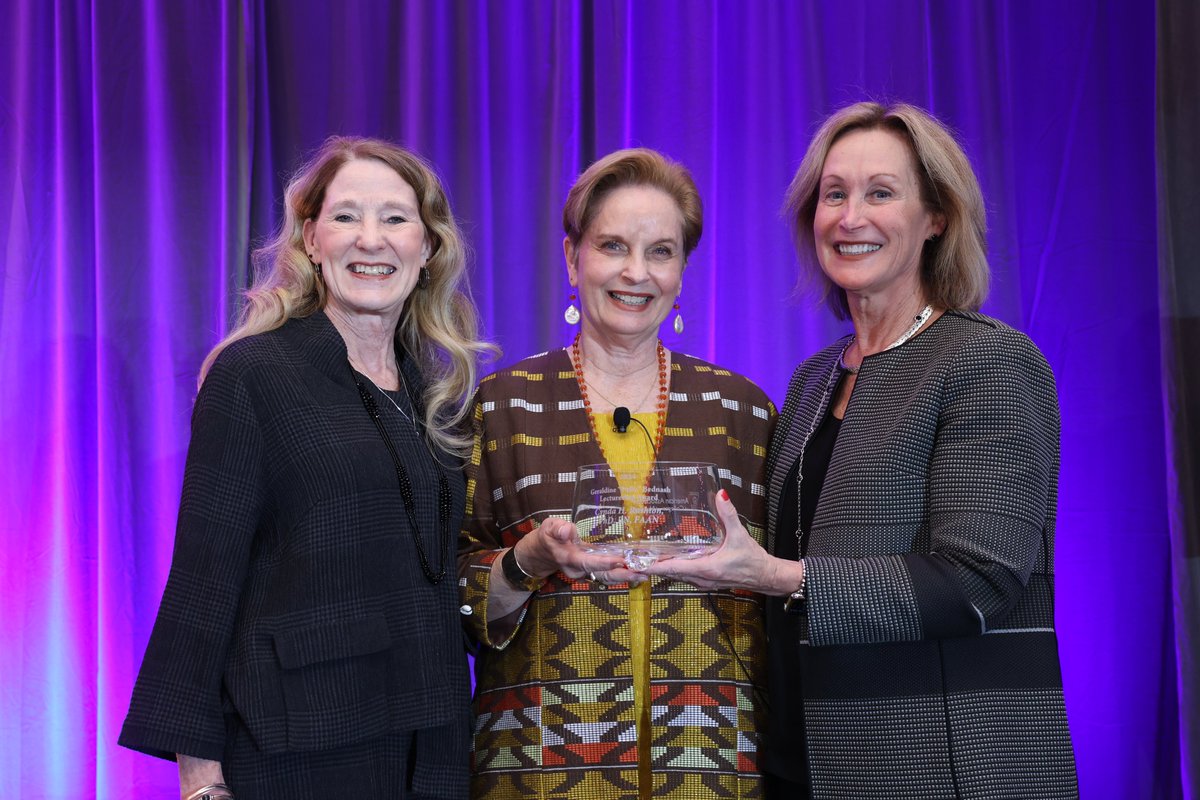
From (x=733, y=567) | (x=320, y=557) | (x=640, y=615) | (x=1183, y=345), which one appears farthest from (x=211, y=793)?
(x=1183, y=345)

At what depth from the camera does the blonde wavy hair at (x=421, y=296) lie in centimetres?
220

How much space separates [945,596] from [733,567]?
33 cm

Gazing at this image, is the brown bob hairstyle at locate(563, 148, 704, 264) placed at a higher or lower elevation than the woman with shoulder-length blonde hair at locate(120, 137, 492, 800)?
higher

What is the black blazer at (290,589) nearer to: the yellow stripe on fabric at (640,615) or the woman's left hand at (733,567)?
the yellow stripe on fabric at (640,615)

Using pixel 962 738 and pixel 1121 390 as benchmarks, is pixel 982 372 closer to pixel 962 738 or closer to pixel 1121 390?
pixel 962 738

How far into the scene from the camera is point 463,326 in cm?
247

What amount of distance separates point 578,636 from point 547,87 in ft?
7.15

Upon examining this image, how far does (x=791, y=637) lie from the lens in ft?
6.91

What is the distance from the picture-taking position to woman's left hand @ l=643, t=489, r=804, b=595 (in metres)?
1.63

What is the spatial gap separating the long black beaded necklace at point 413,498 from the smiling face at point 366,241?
0.15 meters

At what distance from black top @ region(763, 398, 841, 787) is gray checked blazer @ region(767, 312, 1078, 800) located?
13 cm

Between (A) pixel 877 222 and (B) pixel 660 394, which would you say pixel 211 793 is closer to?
(B) pixel 660 394

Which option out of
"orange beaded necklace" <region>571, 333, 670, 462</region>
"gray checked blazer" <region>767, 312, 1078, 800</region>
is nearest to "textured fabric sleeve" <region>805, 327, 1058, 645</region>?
"gray checked blazer" <region>767, 312, 1078, 800</region>

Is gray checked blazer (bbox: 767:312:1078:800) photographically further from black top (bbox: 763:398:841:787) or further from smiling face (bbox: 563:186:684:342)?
smiling face (bbox: 563:186:684:342)
